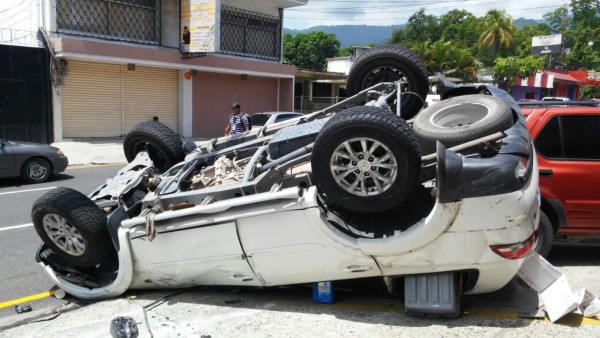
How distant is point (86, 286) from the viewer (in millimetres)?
4844

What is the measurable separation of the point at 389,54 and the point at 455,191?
2.54 meters

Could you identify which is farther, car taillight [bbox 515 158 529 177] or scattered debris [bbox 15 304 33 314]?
scattered debris [bbox 15 304 33 314]

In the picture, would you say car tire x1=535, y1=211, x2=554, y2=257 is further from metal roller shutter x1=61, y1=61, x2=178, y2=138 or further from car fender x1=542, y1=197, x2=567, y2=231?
metal roller shutter x1=61, y1=61, x2=178, y2=138

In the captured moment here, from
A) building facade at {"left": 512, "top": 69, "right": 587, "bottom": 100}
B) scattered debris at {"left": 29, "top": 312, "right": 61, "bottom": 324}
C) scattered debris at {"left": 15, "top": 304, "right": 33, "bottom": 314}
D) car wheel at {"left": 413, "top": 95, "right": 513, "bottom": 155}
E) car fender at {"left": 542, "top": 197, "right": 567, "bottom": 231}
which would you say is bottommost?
scattered debris at {"left": 15, "top": 304, "right": 33, "bottom": 314}

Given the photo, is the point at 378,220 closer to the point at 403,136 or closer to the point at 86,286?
the point at 403,136

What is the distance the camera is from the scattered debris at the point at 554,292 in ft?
12.9

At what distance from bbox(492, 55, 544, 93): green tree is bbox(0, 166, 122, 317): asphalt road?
35.2 meters

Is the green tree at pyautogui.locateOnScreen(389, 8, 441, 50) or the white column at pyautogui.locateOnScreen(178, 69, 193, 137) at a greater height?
the green tree at pyautogui.locateOnScreen(389, 8, 441, 50)

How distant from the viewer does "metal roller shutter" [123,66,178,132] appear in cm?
2069

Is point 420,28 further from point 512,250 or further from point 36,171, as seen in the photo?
point 512,250

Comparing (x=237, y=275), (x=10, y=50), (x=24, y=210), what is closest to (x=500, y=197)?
(x=237, y=275)

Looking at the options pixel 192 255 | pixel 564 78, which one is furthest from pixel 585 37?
pixel 192 255

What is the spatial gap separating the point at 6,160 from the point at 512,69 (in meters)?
37.3

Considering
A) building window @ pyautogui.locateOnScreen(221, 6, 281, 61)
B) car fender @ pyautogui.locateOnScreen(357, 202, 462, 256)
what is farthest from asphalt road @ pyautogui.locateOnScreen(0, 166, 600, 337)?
building window @ pyautogui.locateOnScreen(221, 6, 281, 61)
